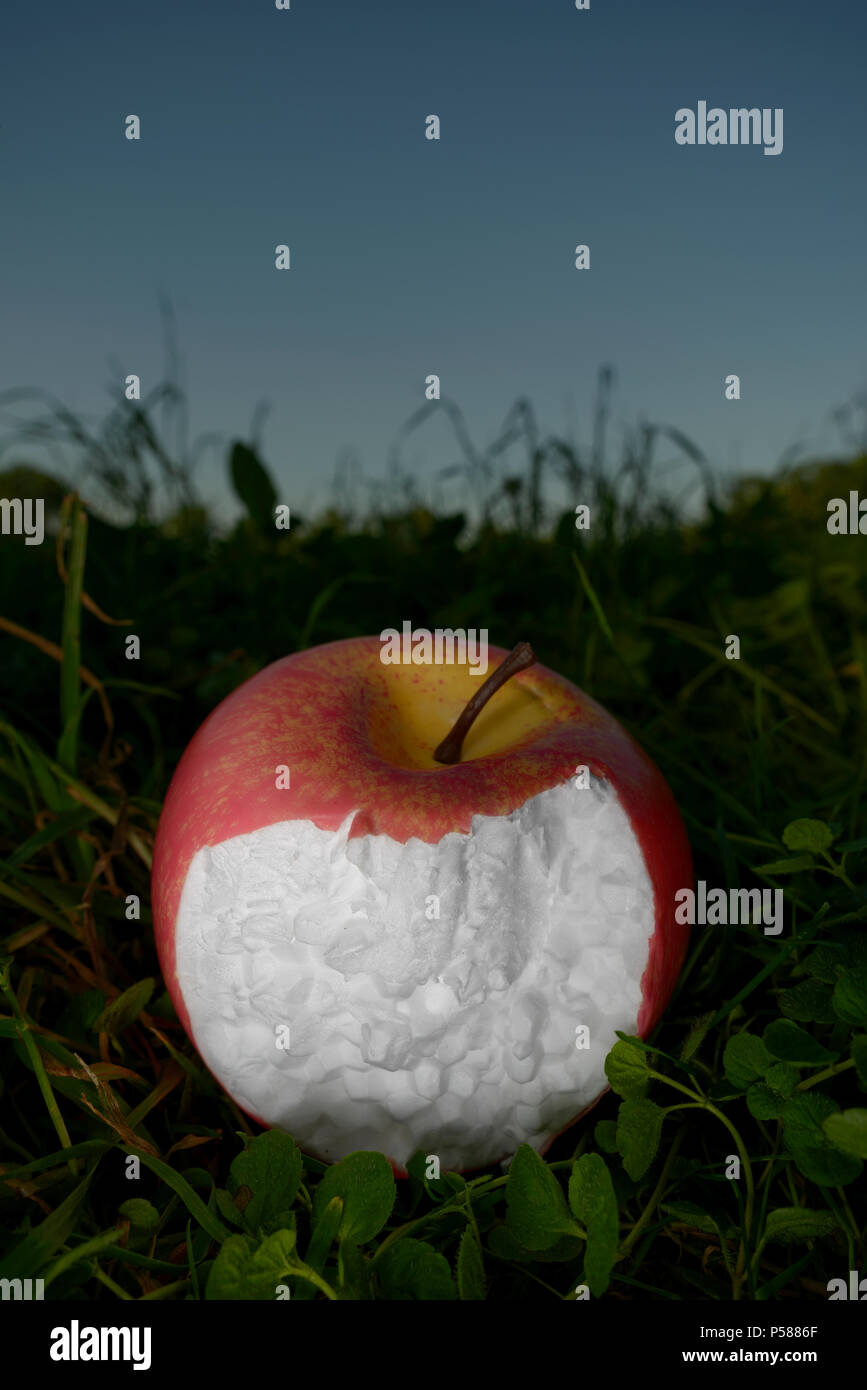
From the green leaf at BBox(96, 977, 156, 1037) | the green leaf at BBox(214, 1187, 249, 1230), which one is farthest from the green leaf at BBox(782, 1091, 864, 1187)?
the green leaf at BBox(96, 977, 156, 1037)

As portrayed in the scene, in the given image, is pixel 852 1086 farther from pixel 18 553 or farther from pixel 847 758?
pixel 18 553

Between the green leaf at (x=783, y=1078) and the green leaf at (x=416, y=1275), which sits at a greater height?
the green leaf at (x=783, y=1078)

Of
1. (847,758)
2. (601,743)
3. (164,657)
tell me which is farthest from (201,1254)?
(847,758)

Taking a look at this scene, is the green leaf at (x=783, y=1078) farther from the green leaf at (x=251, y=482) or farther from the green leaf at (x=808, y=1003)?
the green leaf at (x=251, y=482)

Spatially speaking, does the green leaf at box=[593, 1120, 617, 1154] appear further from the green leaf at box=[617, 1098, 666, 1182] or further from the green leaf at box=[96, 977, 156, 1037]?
the green leaf at box=[96, 977, 156, 1037]

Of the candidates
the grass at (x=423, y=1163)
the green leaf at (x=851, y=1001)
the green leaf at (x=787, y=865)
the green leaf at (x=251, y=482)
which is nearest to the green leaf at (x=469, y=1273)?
the grass at (x=423, y=1163)

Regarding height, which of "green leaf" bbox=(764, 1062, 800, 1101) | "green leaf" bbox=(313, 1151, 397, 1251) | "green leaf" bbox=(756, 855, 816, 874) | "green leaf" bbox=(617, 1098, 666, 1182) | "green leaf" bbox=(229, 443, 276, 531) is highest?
"green leaf" bbox=(229, 443, 276, 531)
